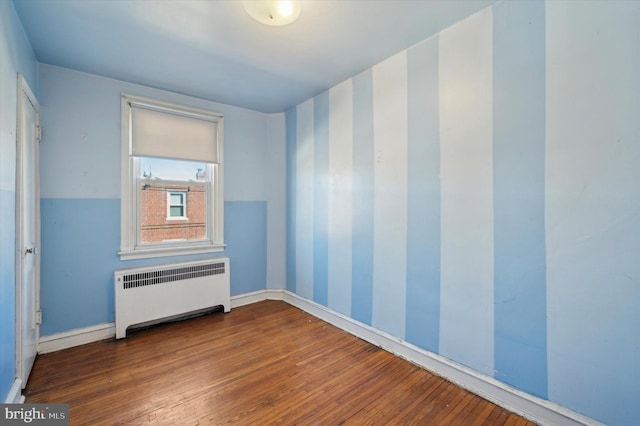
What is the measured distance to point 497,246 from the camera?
1.82 m

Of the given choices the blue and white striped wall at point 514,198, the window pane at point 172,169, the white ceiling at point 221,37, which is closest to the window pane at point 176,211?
the window pane at point 172,169

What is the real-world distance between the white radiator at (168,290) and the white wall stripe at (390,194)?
187cm

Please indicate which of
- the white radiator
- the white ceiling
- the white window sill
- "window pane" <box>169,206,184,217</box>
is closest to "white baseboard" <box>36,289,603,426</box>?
the white radiator

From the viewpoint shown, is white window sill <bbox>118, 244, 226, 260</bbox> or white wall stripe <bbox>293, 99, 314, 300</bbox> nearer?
white window sill <bbox>118, 244, 226, 260</bbox>

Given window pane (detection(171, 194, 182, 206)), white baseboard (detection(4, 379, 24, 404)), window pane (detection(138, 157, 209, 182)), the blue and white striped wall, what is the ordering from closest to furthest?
the blue and white striped wall
white baseboard (detection(4, 379, 24, 404))
window pane (detection(138, 157, 209, 182))
window pane (detection(171, 194, 182, 206))

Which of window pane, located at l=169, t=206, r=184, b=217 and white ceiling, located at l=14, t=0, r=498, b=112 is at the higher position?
white ceiling, located at l=14, t=0, r=498, b=112

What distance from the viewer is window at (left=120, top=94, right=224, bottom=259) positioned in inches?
112

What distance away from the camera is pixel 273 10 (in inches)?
67.4

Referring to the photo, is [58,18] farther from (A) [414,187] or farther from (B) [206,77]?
(A) [414,187]

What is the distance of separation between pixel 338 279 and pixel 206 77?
246cm

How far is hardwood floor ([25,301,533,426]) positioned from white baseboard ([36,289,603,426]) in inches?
2.6

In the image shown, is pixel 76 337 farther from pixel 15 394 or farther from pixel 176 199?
pixel 176 199

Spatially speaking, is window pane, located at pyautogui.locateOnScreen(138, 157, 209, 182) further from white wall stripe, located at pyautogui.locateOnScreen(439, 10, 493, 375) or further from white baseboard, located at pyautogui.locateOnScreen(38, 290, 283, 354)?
white wall stripe, located at pyautogui.locateOnScreen(439, 10, 493, 375)

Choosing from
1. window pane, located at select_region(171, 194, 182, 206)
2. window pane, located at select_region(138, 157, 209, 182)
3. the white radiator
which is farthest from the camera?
window pane, located at select_region(171, 194, 182, 206)
